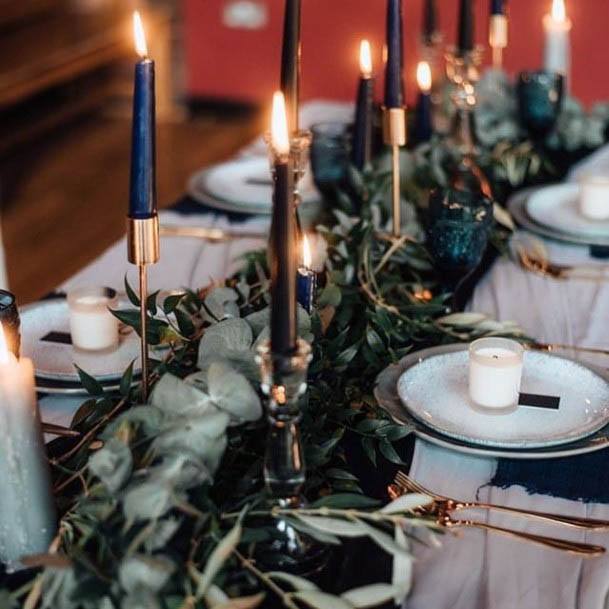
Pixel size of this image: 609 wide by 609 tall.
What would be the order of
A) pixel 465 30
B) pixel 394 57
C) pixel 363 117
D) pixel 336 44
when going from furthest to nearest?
pixel 336 44, pixel 465 30, pixel 363 117, pixel 394 57

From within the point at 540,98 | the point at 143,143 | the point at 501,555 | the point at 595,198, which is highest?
the point at 143,143

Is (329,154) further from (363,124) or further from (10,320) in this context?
(10,320)

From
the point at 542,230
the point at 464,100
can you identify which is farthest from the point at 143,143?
the point at 464,100

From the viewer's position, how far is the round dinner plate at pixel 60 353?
3.97 ft

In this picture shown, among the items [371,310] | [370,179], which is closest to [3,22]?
[370,179]

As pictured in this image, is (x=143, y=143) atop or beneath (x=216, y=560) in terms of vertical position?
atop

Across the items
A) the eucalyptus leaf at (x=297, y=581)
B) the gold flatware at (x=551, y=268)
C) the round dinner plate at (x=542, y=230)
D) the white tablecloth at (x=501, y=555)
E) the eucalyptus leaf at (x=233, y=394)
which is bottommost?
the white tablecloth at (x=501, y=555)

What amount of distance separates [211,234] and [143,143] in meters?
0.83

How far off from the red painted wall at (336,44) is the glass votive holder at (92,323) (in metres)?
2.95

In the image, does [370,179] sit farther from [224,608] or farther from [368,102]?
[224,608]

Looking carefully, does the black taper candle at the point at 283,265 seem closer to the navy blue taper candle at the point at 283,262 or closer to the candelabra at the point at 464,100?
the navy blue taper candle at the point at 283,262

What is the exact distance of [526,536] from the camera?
937 mm

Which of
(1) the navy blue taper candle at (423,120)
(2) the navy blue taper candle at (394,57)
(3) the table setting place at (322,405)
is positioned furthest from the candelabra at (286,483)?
(1) the navy blue taper candle at (423,120)

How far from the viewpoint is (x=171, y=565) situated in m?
0.73
